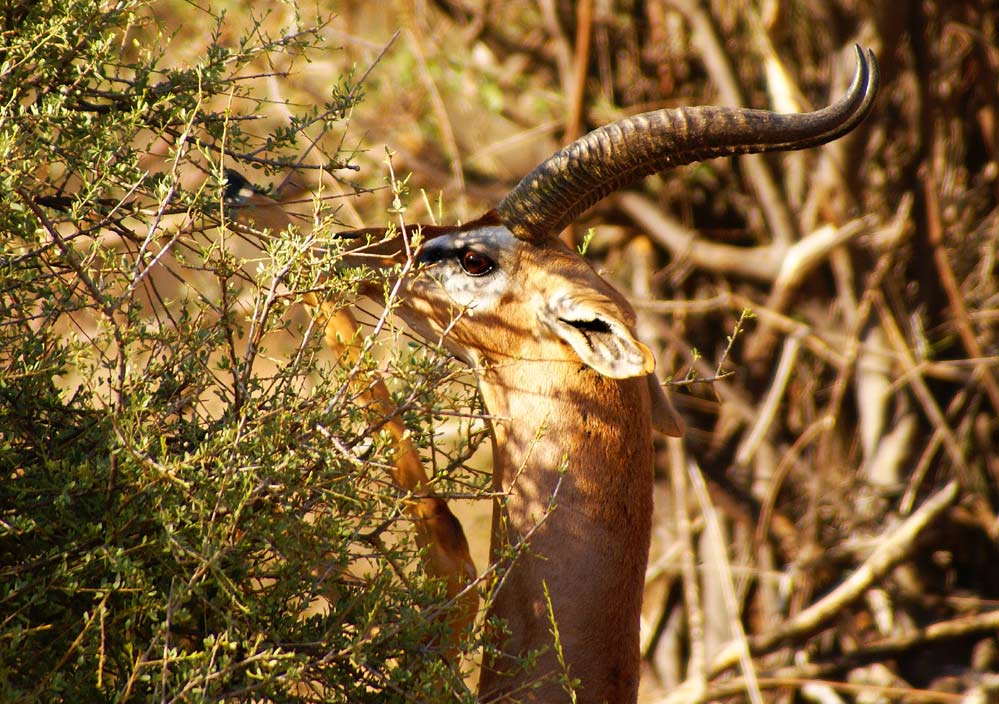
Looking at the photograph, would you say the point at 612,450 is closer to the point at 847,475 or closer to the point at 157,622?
the point at 157,622

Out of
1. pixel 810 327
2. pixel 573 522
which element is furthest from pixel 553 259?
pixel 810 327

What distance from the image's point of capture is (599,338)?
10.1 feet

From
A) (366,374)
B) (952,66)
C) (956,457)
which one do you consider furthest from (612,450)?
(952,66)

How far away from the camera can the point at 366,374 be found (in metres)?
2.51

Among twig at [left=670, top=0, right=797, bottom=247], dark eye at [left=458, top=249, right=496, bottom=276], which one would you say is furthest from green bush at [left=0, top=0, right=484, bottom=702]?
twig at [left=670, top=0, right=797, bottom=247]

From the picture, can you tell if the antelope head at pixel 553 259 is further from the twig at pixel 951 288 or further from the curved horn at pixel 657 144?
the twig at pixel 951 288

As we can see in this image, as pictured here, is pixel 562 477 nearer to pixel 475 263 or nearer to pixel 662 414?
pixel 662 414

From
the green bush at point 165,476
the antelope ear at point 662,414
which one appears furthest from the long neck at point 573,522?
the green bush at point 165,476

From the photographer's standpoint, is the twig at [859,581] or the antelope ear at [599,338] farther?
the twig at [859,581]

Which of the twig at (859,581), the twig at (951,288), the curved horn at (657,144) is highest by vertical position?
the twig at (951,288)

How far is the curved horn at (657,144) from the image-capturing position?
2805 millimetres

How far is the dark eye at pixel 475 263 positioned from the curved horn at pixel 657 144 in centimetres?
14

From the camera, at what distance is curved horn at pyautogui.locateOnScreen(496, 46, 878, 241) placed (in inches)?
110

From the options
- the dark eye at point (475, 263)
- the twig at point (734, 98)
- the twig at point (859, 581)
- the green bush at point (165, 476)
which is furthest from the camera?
the twig at point (734, 98)
